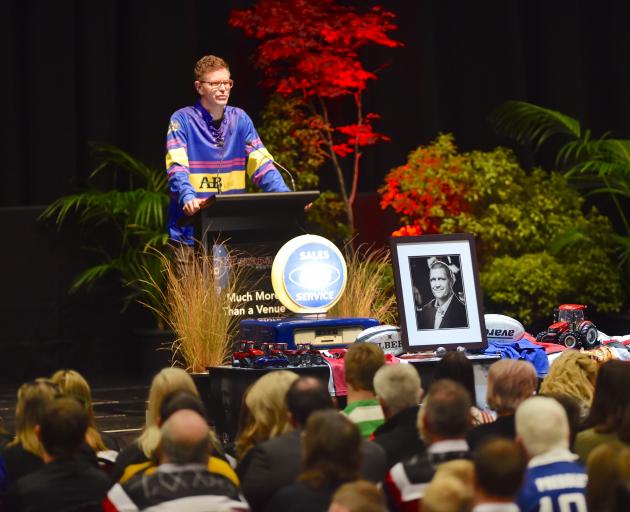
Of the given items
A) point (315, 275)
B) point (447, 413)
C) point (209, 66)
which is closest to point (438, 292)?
point (315, 275)

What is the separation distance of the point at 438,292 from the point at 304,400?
86.1 inches

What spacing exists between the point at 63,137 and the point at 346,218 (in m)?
2.34

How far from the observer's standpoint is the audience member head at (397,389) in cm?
434

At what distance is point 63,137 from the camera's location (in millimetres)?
9953

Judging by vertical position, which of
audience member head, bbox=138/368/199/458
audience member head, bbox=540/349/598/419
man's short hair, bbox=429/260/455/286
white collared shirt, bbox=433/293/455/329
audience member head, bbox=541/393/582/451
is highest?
man's short hair, bbox=429/260/455/286

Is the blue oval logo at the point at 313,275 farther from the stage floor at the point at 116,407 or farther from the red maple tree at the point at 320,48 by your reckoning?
the red maple tree at the point at 320,48

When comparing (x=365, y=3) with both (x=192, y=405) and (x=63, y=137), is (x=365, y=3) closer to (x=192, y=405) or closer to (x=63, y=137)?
(x=63, y=137)

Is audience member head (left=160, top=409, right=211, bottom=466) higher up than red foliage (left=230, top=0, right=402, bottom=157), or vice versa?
red foliage (left=230, top=0, right=402, bottom=157)

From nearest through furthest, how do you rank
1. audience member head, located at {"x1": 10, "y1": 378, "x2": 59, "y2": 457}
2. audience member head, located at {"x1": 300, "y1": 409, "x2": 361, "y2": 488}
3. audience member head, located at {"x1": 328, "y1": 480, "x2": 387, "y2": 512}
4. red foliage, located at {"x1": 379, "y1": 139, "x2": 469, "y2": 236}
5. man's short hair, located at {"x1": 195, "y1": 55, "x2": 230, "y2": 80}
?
audience member head, located at {"x1": 328, "y1": 480, "x2": 387, "y2": 512}, audience member head, located at {"x1": 300, "y1": 409, "x2": 361, "y2": 488}, audience member head, located at {"x1": 10, "y1": 378, "x2": 59, "y2": 457}, man's short hair, located at {"x1": 195, "y1": 55, "x2": 230, "y2": 80}, red foliage, located at {"x1": 379, "y1": 139, "x2": 469, "y2": 236}

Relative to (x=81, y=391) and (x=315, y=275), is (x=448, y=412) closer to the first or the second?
(x=81, y=391)

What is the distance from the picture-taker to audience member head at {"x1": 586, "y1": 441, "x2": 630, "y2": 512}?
336 cm

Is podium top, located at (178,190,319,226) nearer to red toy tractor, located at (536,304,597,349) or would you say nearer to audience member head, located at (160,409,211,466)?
red toy tractor, located at (536,304,597,349)

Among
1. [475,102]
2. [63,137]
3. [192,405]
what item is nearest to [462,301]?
[192,405]

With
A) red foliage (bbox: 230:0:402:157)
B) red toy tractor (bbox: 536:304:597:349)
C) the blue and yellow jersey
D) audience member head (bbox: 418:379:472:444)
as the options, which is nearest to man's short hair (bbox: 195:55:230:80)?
Result: the blue and yellow jersey
